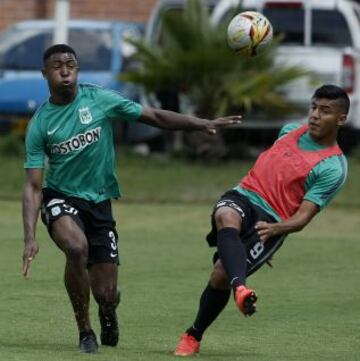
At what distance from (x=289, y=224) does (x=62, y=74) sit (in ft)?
5.77

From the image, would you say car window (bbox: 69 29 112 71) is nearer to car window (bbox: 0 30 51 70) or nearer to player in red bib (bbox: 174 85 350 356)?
car window (bbox: 0 30 51 70)

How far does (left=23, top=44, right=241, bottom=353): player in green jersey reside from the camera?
387 inches

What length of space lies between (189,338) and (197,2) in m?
12.7

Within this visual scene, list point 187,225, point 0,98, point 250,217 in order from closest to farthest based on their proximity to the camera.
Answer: point 250,217
point 187,225
point 0,98

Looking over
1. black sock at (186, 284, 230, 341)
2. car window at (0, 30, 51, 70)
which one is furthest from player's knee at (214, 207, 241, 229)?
car window at (0, 30, 51, 70)

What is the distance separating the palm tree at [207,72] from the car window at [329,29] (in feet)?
4.91

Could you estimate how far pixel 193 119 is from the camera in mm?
10016

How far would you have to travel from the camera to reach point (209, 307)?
9.94 meters

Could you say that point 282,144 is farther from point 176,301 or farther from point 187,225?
point 187,225

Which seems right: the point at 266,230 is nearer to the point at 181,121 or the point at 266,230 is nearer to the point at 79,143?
the point at 181,121

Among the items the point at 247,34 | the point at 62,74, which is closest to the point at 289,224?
the point at 62,74

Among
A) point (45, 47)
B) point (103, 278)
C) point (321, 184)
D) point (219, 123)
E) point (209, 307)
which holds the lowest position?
point (45, 47)

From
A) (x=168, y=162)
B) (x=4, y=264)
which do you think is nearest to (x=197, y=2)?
(x=168, y=162)

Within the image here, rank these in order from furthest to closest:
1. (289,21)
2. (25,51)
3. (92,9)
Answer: (92,9)
(25,51)
(289,21)
